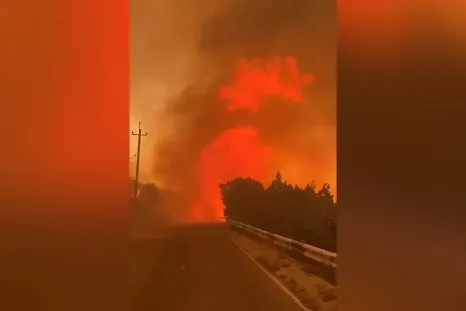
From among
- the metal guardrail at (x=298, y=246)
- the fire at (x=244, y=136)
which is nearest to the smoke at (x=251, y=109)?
the fire at (x=244, y=136)

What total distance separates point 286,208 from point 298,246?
0.37ft

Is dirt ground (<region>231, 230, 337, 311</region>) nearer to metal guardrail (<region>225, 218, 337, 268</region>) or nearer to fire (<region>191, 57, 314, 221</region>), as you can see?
metal guardrail (<region>225, 218, 337, 268</region>)

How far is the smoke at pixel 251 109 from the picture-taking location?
1530 millimetres

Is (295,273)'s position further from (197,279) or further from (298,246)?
(197,279)

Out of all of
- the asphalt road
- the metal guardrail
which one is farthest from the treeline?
the asphalt road

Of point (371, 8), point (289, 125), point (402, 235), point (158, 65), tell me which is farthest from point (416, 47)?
point (158, 65)

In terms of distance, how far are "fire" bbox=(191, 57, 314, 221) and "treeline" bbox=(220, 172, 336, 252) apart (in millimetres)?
33

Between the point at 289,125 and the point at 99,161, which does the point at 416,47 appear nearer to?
the point at 289,125

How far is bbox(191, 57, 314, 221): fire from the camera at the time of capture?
1527mm

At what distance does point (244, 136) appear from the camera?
1.54 m

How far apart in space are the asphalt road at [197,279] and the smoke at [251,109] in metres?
0.10

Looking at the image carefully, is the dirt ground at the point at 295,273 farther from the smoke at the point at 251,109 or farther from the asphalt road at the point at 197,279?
the smoke at the point at 251,109

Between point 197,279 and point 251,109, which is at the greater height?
point 251,109

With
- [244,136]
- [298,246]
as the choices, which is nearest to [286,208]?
[298,246]
